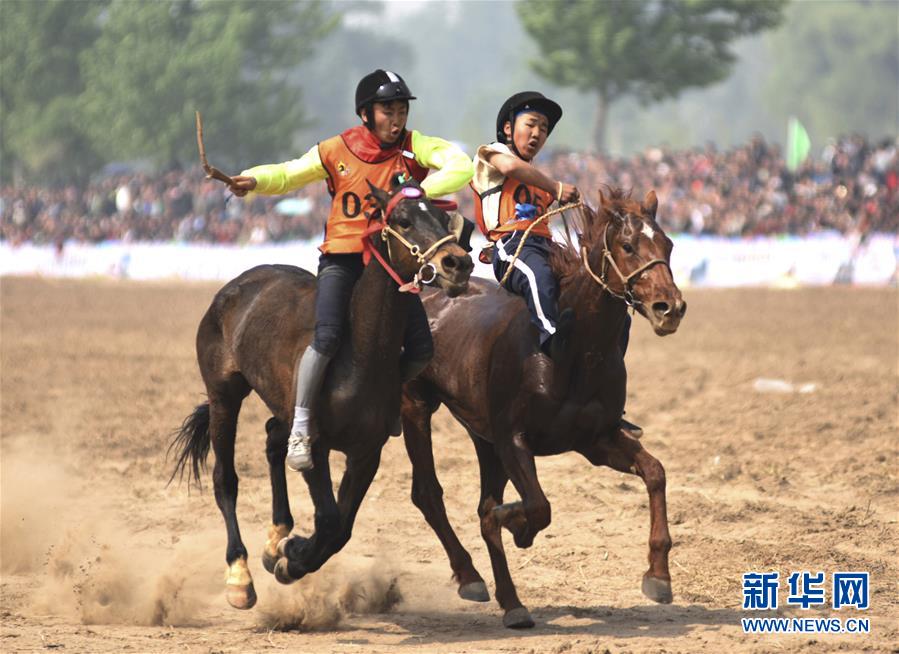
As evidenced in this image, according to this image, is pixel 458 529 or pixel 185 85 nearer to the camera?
pixel 458 529

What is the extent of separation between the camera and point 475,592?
25.6 ft

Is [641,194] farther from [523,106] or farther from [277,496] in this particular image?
[277,496]

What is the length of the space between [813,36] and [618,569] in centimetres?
11118

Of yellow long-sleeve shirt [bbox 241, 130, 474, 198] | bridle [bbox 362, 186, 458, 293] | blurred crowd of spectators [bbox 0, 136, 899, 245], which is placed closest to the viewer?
bridle [bbox 362, 186, 458, 293]

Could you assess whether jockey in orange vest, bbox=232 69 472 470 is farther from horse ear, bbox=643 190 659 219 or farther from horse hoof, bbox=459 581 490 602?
horse hoof, bbox=459 581 490 602

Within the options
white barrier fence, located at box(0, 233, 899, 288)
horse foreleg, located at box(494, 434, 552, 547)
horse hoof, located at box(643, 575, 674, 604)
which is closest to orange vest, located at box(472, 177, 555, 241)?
horse foreleg, located at box(494, 434, 552, 547)

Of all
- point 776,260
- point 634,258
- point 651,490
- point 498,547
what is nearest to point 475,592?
point 498,547

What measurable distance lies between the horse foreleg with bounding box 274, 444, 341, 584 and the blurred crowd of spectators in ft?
52.5

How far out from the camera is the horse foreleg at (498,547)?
7.42 metres

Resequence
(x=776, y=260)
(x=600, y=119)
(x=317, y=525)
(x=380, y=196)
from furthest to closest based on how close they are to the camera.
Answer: (x=600, y=119)
(x=776, y=260)
(x=317, y=525)
(x=380, y=196)

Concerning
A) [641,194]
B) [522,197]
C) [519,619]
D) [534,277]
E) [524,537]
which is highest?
[641,194]

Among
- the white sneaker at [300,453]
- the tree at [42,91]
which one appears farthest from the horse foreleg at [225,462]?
the tree at [42,91]

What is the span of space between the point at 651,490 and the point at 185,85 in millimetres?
55033

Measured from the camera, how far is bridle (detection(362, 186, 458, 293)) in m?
6.65
